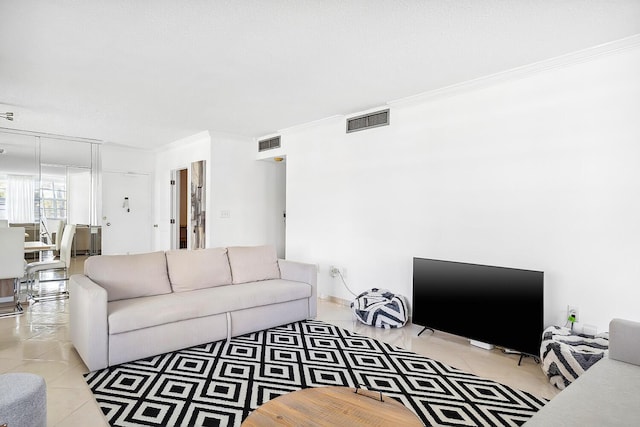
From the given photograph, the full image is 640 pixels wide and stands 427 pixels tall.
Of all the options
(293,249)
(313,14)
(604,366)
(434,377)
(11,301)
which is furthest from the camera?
(293,249)

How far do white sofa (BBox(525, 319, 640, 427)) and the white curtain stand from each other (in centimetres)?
661

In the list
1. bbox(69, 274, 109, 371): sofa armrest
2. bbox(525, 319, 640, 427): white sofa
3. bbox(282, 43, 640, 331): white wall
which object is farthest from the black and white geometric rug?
bbox(282, 43, 640, 331): white wall

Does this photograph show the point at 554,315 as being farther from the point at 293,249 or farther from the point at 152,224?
the point at 152,224

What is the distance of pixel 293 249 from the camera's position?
224 inches

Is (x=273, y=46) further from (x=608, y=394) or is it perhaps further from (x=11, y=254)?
(x=11, y=254)

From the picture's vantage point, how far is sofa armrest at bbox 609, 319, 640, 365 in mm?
1979

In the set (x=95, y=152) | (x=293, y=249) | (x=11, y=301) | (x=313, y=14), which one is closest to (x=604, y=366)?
(x=313, y=14)

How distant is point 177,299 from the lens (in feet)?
10.5

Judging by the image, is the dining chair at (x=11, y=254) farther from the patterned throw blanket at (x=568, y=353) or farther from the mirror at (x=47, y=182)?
the patterned throw blanket at (x=568, y=353)

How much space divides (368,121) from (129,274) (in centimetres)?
309

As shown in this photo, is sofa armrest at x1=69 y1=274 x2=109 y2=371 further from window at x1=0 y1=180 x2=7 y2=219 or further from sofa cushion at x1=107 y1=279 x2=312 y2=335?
window at x1=0 y1=180 x2=7 y2=219

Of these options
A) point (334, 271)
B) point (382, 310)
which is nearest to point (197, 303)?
point (382, 310)

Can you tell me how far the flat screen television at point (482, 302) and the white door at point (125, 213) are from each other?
6.18m

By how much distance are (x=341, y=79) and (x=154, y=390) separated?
299 cm
